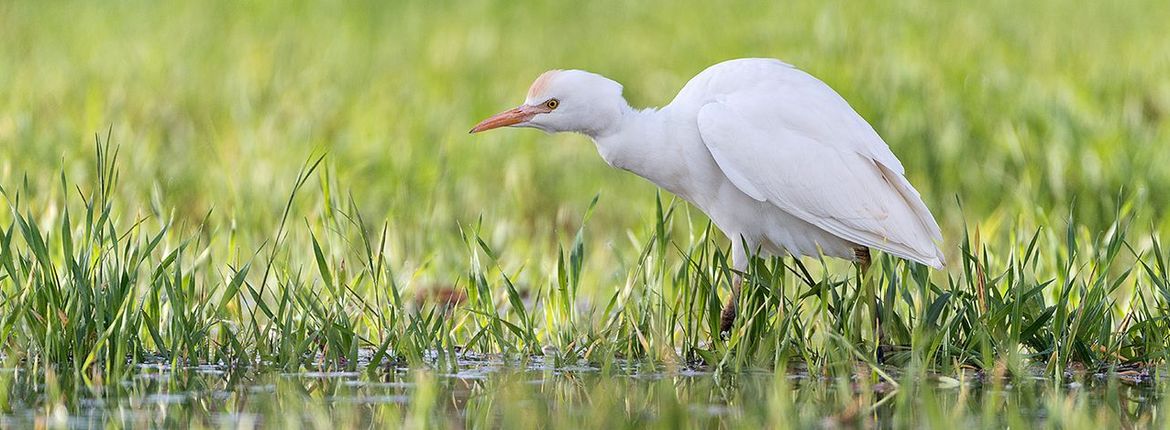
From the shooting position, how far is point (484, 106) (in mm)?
9688

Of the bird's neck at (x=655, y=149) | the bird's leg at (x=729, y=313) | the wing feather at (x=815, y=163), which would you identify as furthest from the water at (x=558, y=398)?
the bird's neck at (x=655, y=149)

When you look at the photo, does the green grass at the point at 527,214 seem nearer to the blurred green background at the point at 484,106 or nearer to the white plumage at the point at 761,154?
the blurred green background at the point at 484,106

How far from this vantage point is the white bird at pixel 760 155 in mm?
4992

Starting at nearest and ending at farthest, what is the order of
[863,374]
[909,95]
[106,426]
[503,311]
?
[106,426] → [863,374] → [503,311] → [909,95]

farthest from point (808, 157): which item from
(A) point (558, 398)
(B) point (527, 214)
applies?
(B) point (527, 214)

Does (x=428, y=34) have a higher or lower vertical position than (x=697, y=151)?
higher

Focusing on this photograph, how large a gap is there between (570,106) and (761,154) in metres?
0.64

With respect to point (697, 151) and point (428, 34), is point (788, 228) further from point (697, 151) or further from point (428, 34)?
point (428, 34)

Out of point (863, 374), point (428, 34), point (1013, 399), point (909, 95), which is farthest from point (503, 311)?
point (428, 34)

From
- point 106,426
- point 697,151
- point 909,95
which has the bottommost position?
point 106,426

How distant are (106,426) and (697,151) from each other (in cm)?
221

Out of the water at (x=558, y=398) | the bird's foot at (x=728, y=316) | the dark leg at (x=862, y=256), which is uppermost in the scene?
the dark leg at (x=862, y=256)

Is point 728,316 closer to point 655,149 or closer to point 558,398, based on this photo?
point 655,149

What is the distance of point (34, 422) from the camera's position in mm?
3527
